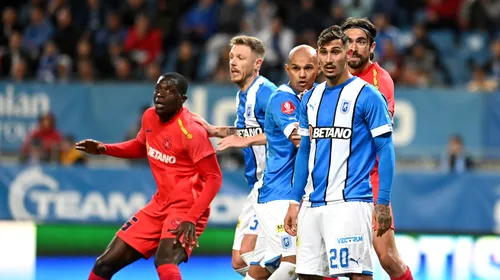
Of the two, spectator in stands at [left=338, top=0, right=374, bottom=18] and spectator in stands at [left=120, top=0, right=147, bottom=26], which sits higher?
spectator in stands at [left=338, top=0, right=374, bottom=18]

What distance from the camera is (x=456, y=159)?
14.4 m

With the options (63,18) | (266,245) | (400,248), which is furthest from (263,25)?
(266,245)

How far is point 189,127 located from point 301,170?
1432mm

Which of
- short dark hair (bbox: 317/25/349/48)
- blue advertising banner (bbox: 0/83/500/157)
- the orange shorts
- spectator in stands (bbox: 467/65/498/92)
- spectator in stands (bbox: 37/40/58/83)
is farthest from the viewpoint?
spectator in stands (bbox: 37/40/58/83)

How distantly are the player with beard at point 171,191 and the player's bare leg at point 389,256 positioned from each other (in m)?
1.43

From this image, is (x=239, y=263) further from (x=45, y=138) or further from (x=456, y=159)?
(x=45, y=138)

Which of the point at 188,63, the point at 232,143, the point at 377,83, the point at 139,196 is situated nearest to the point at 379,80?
the point at 377,83

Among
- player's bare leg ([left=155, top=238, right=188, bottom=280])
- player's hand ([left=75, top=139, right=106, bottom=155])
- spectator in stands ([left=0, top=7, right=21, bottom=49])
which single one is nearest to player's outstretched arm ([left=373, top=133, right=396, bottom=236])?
player's bare leg ([left=155, top=238, right=188, bottom=280])

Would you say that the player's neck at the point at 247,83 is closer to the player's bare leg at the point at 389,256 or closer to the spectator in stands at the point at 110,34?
the player's bare leg at the point at 389,256

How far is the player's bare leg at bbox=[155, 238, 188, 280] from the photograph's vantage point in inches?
291

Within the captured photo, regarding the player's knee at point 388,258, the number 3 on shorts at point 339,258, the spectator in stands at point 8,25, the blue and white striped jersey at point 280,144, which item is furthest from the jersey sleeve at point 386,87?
the spectator in stands at point 8,25

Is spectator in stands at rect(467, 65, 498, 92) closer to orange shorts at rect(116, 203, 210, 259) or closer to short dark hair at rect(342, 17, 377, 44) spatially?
short dark hair at rect(342, 17, 377, 44)

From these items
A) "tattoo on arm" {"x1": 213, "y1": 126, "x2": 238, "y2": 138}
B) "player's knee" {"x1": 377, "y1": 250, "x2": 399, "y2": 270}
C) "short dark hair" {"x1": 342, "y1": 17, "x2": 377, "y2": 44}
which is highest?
"short dark hair" {"x1": 342, "y1": 17, "x2": 377, "y2": 44}

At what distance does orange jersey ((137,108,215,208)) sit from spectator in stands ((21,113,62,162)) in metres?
7.14
